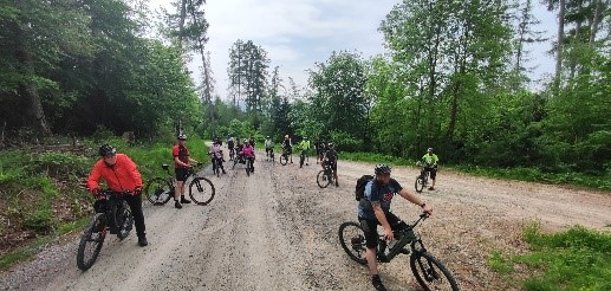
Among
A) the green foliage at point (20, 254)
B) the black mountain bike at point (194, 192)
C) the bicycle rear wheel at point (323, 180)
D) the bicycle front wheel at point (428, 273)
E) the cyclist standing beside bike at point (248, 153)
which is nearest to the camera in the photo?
the bicycle front wheel at point (428, 273)

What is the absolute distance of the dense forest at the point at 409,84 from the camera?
647 inches

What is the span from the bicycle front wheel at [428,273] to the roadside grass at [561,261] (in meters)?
1.63

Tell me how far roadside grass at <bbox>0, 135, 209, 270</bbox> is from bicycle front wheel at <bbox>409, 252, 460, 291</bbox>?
24.5ft

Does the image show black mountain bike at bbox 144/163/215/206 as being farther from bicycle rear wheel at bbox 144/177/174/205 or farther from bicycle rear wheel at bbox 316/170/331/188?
bicycle rear wheel at bbox 316/170/331/188

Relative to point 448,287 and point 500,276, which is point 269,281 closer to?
point 448,287

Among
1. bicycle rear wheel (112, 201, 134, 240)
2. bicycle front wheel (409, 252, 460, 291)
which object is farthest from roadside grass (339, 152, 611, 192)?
bicycle rear wheel (112, 201, 134, 240)

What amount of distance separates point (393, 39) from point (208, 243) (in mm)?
24695

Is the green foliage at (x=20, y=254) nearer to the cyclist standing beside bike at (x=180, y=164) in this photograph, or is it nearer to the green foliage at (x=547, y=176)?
the cyclist standing beside bike at (x=180, y=164)

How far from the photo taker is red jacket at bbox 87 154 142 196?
8352mm

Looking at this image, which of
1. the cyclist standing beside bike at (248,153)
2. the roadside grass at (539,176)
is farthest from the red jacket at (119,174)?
the roadside grass at (539,176)

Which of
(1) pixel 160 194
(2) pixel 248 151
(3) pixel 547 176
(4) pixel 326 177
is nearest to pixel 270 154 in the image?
(2) pixel 248 151

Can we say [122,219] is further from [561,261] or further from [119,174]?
[561,261]

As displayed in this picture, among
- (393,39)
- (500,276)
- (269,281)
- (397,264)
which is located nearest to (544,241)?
(500,276)

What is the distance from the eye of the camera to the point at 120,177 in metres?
8.50
